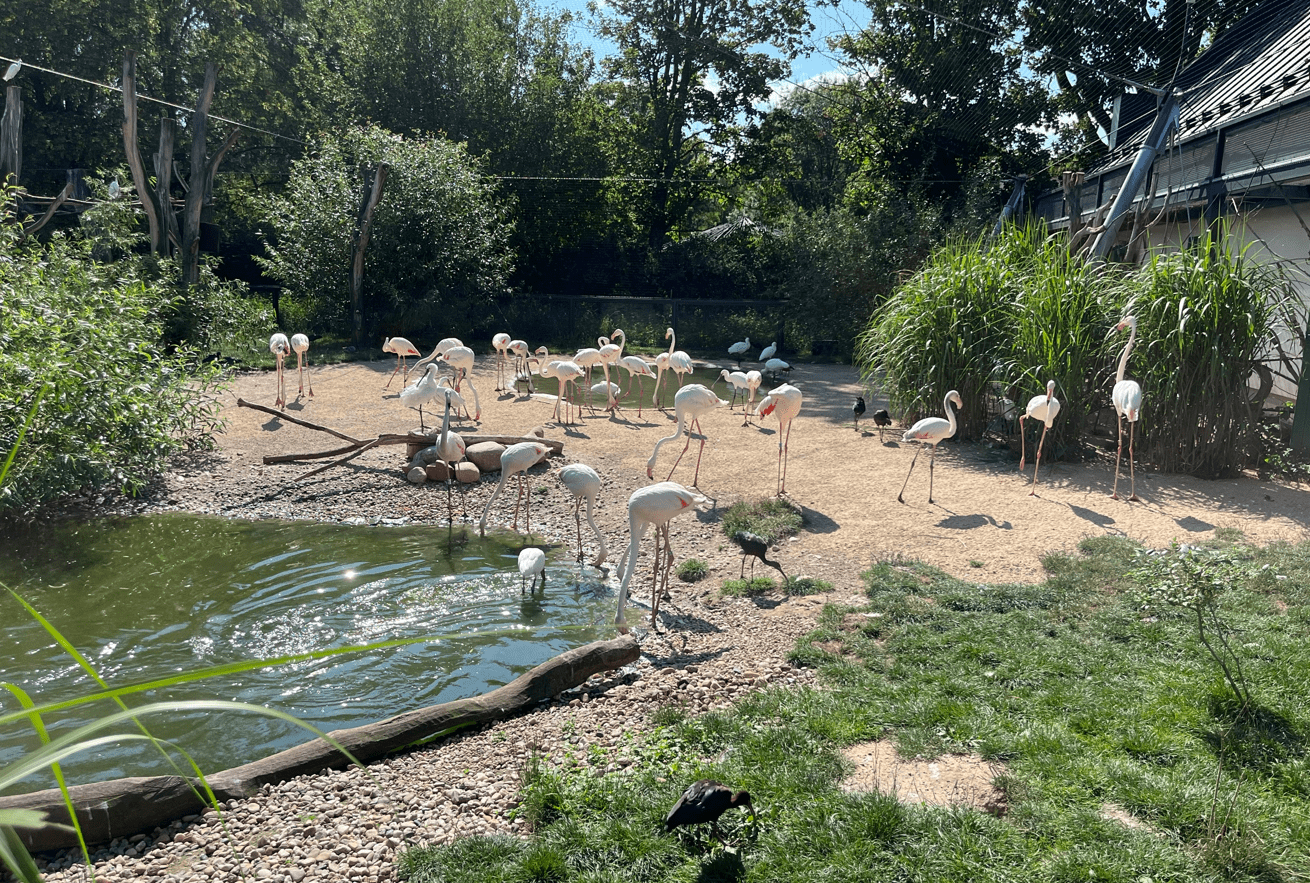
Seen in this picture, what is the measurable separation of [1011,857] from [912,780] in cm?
62

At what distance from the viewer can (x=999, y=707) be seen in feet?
14.5

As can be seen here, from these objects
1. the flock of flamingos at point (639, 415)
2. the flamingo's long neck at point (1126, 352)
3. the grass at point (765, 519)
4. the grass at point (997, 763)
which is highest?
the flamingo's long neck at point (1126, 352)

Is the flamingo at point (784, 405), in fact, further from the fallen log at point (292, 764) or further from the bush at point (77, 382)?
the bush at point (77, 382)

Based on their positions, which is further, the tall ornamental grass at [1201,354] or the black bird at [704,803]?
the tall ornamental grass at [1201,354]

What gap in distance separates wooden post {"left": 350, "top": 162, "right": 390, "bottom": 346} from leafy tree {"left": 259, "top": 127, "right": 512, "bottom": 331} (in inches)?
13.3

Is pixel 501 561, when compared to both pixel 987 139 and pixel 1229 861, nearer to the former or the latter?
pixel 1229 861

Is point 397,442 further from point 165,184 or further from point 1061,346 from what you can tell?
point 165,184

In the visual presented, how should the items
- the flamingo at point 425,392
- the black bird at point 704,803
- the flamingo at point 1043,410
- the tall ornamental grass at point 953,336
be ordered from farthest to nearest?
the tall ornamental grass at point 953,336
the flamingo at point 425,392
the flamingo at point 1043,410
the black bird at point 704,803

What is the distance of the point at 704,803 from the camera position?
327 cm

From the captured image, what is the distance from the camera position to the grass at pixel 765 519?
779cm

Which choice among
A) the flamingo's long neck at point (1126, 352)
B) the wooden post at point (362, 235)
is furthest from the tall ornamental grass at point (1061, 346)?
the wooden post at point (362, 235)

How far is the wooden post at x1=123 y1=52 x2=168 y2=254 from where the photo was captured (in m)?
13.6

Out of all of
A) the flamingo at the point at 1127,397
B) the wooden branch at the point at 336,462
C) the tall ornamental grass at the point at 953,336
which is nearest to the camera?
the flamingo at the point at 1127,397

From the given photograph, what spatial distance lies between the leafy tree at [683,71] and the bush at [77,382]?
18.5 metres
